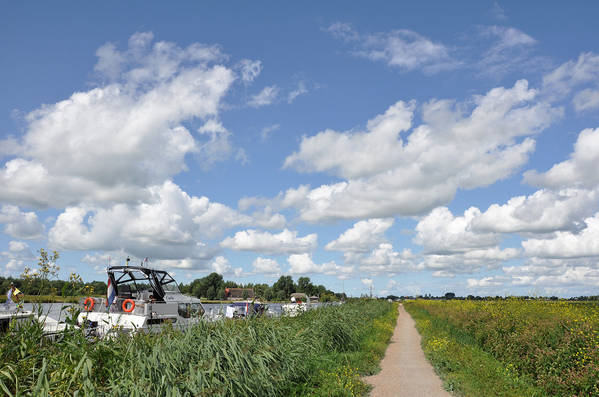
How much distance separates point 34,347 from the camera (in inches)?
229

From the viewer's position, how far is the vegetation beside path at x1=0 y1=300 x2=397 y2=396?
5274 mm

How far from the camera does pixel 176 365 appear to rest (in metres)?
6.36

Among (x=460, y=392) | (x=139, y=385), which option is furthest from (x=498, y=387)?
(x=139, y=385)

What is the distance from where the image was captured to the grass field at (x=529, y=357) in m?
9.80

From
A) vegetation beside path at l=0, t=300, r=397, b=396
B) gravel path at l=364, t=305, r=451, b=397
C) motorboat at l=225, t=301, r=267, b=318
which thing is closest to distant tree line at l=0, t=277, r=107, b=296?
vegetation beside path at l=0, t=300, r=397, b=396

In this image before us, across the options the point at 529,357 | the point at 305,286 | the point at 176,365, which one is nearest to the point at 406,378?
the point at 529,357

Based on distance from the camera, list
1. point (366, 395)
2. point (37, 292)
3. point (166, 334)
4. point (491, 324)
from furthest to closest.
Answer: point (491, 324)
point (366, 395)
point (166, 334)
point (37, 292)

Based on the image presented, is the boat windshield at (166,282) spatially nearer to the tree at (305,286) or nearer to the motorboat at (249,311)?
the motorboat at (249,311)

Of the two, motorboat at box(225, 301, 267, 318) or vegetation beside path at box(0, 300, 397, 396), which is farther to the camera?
motorboat at box(225, 301, 267, 318)

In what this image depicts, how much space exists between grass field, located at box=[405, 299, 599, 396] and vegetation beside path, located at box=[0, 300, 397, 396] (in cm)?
358

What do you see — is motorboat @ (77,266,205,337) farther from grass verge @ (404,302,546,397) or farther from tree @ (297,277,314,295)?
tree @ (297,277,314,295)

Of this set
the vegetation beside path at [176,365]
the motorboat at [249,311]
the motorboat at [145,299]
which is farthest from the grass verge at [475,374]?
the motorboat at [145,299]

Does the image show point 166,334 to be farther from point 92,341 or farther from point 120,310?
point 120,310

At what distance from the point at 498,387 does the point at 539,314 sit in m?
4.71
